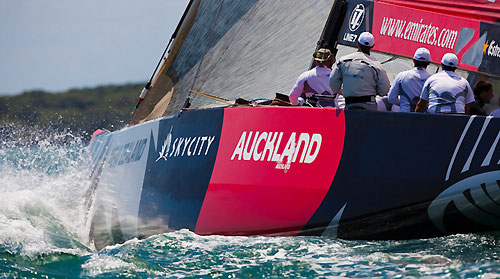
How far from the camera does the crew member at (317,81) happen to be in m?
5.63

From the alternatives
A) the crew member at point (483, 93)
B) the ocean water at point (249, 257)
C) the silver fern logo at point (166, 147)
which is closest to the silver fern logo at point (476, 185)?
the ocean water at point (249, 257)

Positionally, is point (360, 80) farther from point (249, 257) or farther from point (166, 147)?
point (166, 147)

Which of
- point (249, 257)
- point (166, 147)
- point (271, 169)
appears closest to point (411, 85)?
point (271, 169)

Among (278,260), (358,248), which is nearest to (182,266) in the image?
(278,260)

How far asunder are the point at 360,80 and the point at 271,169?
798 millimetres

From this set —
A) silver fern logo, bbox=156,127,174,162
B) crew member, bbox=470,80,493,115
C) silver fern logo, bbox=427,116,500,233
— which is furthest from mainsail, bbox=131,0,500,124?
silver fern logo, bbox=427,116,500,233

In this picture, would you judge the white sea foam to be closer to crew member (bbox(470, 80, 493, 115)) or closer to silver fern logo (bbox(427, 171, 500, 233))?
silver fern logo (bbox(427, 171, 500, 233))

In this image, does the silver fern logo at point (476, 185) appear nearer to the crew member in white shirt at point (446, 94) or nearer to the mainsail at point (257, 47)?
the crew member in white shirt at point (446, 94)

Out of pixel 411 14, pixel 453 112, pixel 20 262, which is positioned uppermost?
pixel 411 14

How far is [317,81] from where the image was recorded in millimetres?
5633

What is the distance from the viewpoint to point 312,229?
4.84 meters

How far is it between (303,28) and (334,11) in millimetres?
791

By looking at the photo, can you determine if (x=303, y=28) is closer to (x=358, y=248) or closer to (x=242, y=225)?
(x=242, y=225)

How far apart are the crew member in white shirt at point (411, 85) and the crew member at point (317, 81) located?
62cm
